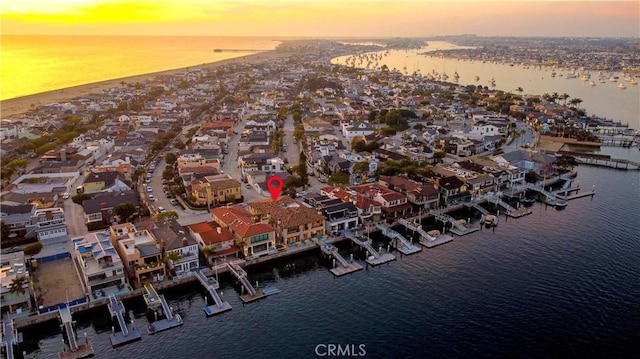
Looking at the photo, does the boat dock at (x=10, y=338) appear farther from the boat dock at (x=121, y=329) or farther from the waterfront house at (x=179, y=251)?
the waterfront house at (x=179, y=251)

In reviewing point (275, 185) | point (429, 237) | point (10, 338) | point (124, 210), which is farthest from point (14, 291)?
point (429, 237)

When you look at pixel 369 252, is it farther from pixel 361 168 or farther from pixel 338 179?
pixel 361 168

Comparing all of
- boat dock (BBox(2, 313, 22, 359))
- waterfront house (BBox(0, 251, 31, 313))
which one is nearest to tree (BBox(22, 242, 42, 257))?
waterfront house (BBox(0, 251, 31, 313))

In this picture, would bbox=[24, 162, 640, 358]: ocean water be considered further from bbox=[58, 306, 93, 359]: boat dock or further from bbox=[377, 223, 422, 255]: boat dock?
bbox=[377, 223, 422, 255]: boat dock

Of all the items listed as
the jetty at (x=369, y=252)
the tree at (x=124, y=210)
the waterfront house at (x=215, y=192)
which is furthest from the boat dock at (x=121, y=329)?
the jetty at (x=369, y=252)

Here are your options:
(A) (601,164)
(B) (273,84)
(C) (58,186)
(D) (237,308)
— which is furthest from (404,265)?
(B) (273,84)

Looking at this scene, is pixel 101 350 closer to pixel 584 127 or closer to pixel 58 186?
pixel 58 186

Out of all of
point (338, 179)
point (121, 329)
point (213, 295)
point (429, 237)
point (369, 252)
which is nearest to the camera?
point (121, 329)
